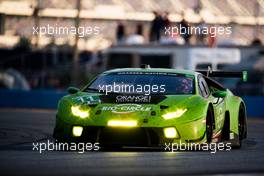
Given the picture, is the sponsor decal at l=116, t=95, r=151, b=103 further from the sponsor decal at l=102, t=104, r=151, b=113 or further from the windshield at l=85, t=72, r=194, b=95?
the windshield at l=85, t=72, r=194, b=95

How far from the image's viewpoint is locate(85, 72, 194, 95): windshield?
41.9 feet

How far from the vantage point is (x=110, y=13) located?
38.1 meters

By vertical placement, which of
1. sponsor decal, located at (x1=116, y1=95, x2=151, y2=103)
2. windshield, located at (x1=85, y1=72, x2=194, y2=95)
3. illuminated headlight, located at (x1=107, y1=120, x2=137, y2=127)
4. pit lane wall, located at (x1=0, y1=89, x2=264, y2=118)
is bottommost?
pit lane wall, located at (x1=0, y1=89, x2=264, y2=118)

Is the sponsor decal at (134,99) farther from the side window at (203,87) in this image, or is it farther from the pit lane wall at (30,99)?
the pit lane wall at (30,99)

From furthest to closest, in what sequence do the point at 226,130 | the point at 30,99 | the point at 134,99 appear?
the point at 30,99 < the point at 226,130 < the point at 134,99

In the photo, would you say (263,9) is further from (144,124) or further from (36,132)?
(144,124)

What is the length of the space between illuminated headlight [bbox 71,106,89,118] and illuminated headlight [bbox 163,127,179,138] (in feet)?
3.20

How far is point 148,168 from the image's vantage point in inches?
376

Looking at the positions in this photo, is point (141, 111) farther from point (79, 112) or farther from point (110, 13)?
point (110, 13)

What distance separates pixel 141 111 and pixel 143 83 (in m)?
1.03

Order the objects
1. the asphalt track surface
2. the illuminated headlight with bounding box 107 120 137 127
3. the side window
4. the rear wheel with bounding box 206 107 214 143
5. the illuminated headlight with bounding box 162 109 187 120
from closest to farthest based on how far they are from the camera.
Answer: the asphalt track surface
the illuminated headlight with bounding box 107 120 137 127
the illuminated headlight with bounding box 162 109 187 120
the rear wheel with bounding box 206 107 214 143
the side window

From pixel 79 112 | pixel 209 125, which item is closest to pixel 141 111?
pixel 79 112

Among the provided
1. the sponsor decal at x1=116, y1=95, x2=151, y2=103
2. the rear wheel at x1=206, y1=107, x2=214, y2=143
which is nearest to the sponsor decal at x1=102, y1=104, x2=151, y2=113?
the sponsor decal at x1=116, y1=95, x2=151, y2=103

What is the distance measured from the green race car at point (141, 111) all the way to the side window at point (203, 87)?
0.01 m
